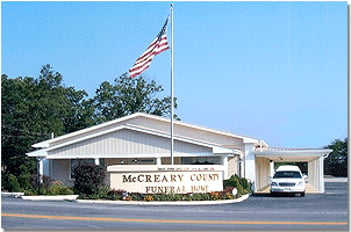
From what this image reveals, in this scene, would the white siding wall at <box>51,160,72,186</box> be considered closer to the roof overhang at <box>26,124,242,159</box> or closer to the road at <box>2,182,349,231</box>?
the roof overhang at <box>26,124,242,159</box>

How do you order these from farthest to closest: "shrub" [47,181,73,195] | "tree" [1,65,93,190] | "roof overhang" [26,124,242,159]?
"tree" [1,65,93,190] < "roof overhang" [26,124,242,159] < "shrub" [47,181,73,195]

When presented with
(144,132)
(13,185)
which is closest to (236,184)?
(144,132)

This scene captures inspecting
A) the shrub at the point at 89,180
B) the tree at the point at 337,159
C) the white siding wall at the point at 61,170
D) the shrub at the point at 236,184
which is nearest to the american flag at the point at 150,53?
the shrub at the point at 89,180

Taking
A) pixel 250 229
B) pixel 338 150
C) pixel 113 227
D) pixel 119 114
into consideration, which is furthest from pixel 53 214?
pixel 338 150

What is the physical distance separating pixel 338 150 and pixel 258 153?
33.2 m

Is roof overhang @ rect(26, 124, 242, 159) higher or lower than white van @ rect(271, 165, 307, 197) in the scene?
higher

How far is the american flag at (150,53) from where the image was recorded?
96.7 feet

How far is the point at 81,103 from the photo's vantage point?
69.3m

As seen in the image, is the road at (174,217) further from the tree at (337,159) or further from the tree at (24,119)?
the tree at (337,159)

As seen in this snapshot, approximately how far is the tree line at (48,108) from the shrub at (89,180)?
20854mm

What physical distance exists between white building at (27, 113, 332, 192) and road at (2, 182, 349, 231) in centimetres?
1079

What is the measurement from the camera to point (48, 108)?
57.9 m

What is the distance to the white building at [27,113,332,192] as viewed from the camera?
125ft

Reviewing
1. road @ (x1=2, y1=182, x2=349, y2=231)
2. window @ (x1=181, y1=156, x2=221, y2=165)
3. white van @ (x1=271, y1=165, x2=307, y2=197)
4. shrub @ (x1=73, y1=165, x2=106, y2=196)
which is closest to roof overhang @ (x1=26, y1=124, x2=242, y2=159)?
window @ (x1=181, y1=156, x2=221, y2=165)
